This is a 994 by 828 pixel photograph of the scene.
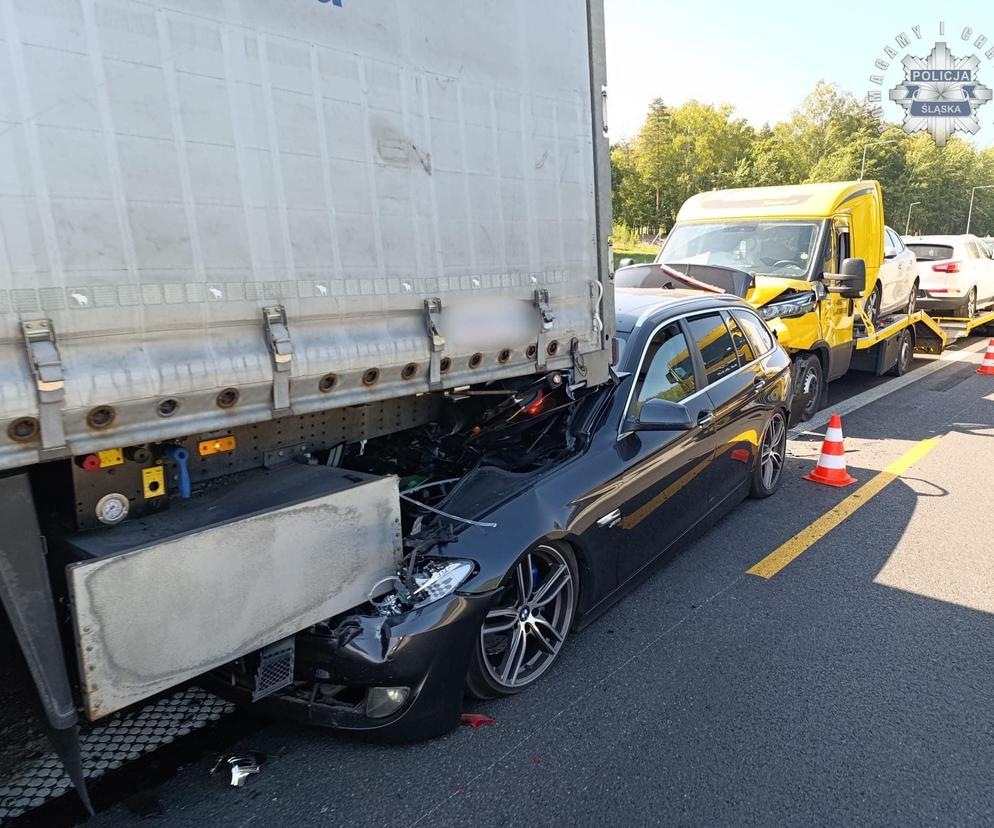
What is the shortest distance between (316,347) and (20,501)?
0.99 metres

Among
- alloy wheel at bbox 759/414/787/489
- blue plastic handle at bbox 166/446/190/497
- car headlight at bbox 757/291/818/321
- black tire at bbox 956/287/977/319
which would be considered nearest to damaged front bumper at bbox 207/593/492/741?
blue plastic handle at bbox 166/446/190/497

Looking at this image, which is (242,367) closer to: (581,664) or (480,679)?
(480,679)

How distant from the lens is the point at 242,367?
233 cm

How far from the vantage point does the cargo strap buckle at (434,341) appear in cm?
291

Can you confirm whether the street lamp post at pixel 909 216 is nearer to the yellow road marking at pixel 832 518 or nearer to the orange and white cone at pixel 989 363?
the orange and white cone at pixel 989 363

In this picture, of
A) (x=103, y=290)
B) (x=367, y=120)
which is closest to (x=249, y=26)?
(x=367, y=120)

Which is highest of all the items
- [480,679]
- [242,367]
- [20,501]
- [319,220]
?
[319,220]

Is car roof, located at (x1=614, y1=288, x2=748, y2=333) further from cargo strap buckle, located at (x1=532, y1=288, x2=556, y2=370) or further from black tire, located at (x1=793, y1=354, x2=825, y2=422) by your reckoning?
black tire, located at (x1=793, y1=354, x2=825, y2=422)

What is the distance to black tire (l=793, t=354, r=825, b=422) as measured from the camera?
26.0ft

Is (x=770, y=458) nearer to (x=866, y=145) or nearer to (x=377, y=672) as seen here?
(x=377, y=672)

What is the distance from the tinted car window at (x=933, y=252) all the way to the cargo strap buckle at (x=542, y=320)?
14.2m

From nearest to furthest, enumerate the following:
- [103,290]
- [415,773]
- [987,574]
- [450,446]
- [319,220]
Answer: [103,290]
[319,220]
[415,773]
[450,446]
[987,574]

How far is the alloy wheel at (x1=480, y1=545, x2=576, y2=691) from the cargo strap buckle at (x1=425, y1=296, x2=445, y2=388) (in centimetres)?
86

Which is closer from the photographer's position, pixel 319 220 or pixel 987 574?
pixel 319 220
